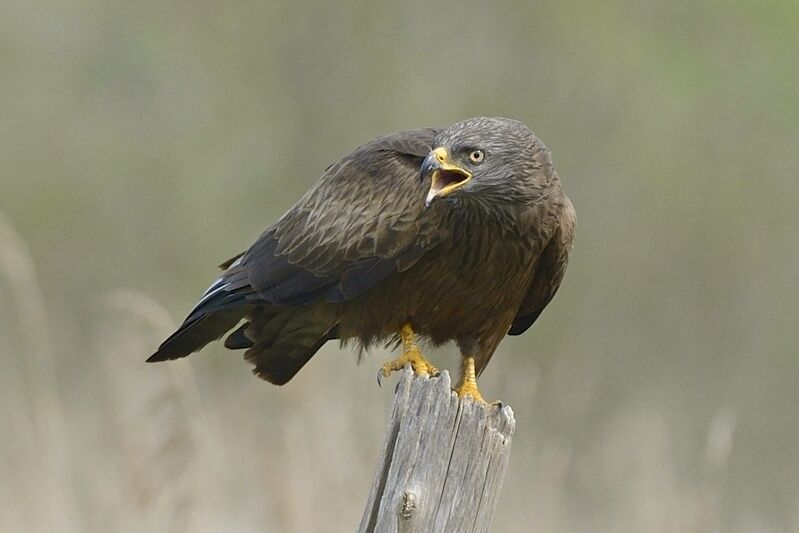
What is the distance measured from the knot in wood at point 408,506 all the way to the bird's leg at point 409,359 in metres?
1.38

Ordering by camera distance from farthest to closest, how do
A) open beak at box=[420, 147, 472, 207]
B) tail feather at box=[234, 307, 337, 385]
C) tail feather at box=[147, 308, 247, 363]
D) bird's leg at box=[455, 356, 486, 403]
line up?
tail feather at box=[234, 307, 337, 385], tail feather at box=[147, 308, 247, 363], bird's leg at box=[455, 356, 486, 403], open beak at box=[420, 147, 472, 207]

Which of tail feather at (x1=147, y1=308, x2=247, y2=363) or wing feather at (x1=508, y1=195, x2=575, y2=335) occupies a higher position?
wing feather at (x1=508, y1=195, x2=575, y2=335)

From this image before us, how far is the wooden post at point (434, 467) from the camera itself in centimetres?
350

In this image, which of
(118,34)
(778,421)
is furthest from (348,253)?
(118,34)

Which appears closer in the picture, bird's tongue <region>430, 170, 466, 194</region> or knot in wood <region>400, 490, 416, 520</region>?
knot in wood <region>400, 490, 416, 520</region>

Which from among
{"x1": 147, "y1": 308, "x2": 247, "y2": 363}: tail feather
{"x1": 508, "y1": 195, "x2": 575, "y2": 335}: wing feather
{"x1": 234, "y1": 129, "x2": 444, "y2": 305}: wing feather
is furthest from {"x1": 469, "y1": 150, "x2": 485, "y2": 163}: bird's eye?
{"x1": 147, "y1": 308, "x2": 247, "y2": 363}: tail feather

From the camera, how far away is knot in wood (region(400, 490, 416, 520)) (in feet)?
11.4

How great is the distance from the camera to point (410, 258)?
4.82 metres

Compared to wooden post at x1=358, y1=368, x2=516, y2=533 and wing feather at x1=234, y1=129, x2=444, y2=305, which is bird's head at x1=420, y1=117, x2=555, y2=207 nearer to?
wing feather at x1=234, y1=129, x2=444, y2=305

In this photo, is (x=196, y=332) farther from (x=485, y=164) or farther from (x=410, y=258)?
(x=485, y=164)

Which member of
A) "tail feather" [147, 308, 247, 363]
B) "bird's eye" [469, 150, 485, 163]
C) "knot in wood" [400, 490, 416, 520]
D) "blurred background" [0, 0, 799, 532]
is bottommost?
"knot in wood" [400, 490, 416, 520]

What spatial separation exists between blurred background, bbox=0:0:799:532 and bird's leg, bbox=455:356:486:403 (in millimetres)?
1037

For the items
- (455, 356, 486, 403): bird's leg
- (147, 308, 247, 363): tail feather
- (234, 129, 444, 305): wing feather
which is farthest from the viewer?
(147, 308, 247, 363): tail feather

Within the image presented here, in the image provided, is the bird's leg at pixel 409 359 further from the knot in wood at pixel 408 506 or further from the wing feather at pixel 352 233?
the knot in wood at pixel 408 506
